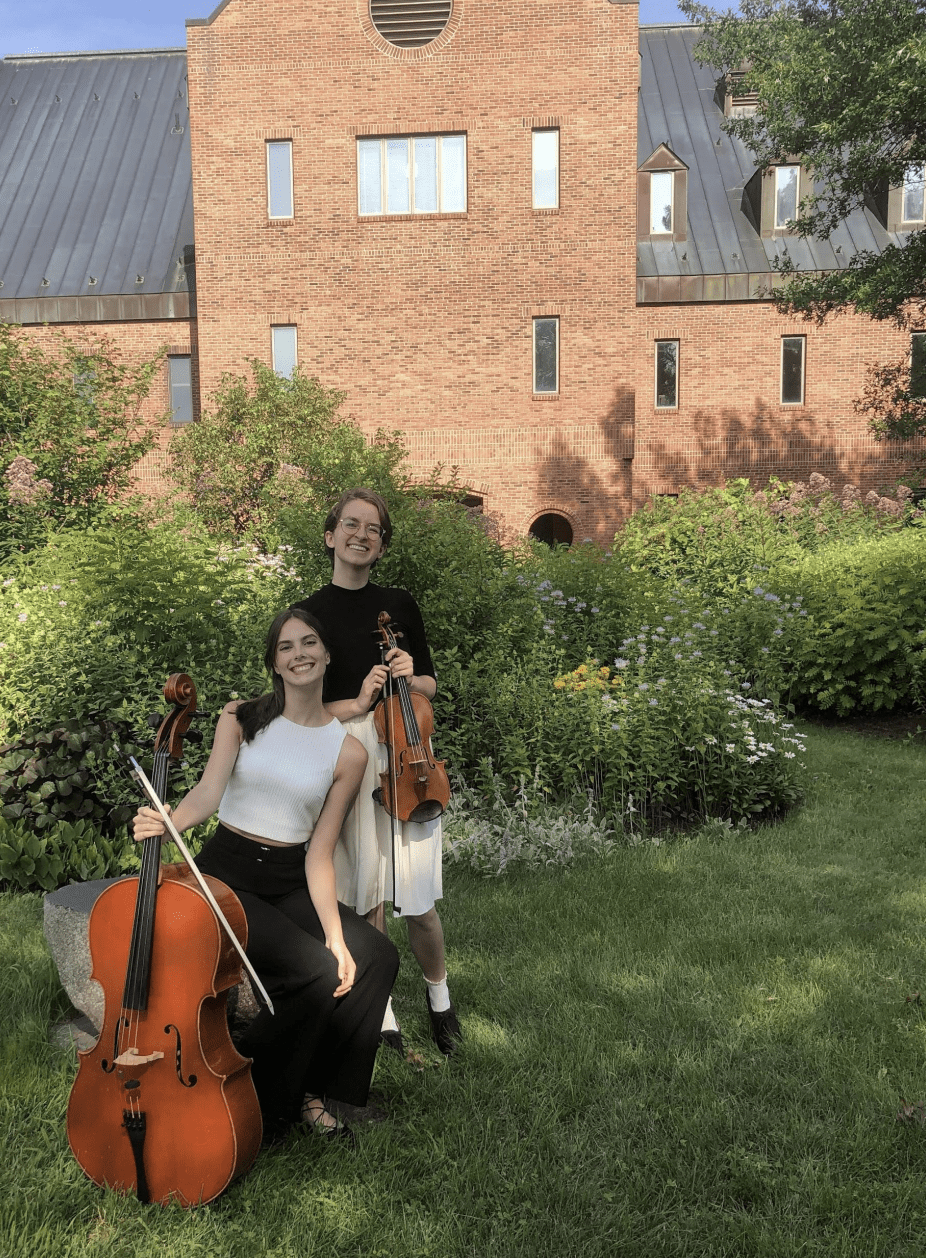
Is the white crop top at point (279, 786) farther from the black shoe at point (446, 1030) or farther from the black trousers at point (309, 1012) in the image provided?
the black shoe at point (446, 1030)

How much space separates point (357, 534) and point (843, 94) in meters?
12.0

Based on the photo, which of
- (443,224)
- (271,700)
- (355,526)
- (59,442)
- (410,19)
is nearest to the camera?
(271,700)

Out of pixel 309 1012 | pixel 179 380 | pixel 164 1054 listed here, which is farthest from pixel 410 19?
pixel 164 1054

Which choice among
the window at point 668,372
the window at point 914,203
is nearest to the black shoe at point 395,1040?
the window at point 668,372

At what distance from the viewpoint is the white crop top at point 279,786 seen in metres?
3.13

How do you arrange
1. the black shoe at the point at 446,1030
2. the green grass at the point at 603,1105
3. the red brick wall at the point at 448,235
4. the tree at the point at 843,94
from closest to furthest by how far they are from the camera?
the green grass at the point at 603,1105, the black shoe at the point at 446,1030, the tree at the point at 843,94, the red brick wall at the point at 448,235

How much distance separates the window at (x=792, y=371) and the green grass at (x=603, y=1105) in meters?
16.2

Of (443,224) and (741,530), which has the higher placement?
(443,224)

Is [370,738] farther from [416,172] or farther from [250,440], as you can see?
[416,172]

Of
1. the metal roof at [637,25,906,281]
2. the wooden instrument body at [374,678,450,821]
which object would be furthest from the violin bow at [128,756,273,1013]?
the metal roof at [637,25,906,281]

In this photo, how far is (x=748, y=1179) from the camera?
2.83m

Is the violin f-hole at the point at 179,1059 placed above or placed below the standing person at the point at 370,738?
below

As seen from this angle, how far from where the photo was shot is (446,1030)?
3.56 meters

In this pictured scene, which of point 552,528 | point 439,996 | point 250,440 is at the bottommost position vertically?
point 439,996
